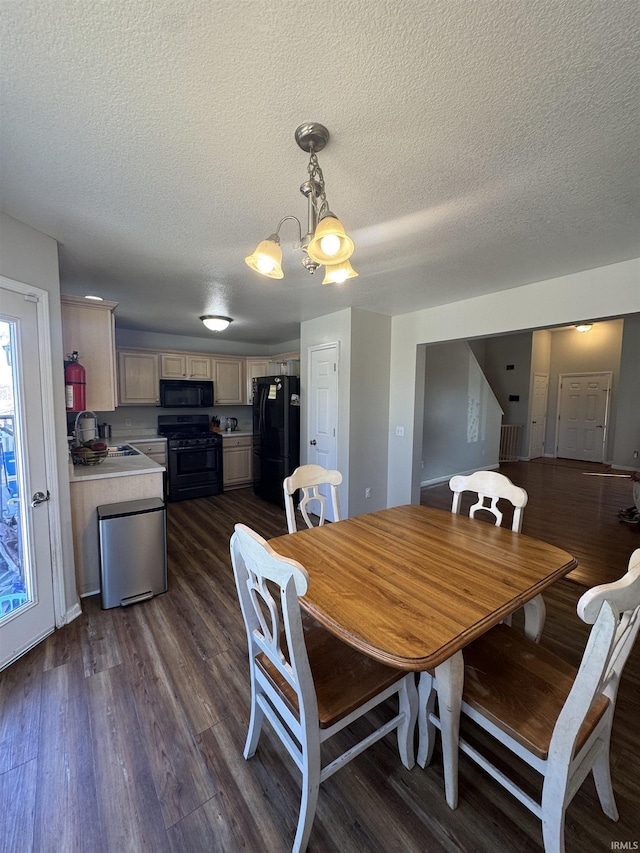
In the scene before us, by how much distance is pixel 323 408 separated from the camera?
4.00 metres

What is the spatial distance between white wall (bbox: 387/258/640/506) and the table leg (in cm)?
264

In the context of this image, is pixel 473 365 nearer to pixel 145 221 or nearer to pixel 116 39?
pixel 145 221

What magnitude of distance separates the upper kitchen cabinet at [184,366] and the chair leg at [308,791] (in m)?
4.81

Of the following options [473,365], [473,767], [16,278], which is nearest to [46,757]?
[473,767]

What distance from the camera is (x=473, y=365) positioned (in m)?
6.23

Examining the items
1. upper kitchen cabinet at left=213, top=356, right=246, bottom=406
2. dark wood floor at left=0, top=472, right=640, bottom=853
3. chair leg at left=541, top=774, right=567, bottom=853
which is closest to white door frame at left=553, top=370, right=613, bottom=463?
dark wood floor at left=0, top=472, right=640, bottom=853

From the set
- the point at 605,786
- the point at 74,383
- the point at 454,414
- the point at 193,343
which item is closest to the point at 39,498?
the point at 74,383

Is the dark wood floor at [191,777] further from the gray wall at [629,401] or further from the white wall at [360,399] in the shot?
the gray wall at [629,401]

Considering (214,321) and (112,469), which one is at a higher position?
(214,321)

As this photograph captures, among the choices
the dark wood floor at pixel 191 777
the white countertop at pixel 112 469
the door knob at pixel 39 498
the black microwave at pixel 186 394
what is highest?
the black microwave at pixel 186 394

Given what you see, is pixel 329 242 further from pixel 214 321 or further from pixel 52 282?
pixel 214 321

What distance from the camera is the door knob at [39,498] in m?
1.99

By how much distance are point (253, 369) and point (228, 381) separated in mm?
472

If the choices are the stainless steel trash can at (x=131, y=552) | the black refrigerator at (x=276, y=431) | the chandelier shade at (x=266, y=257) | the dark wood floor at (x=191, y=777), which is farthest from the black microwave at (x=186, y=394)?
the chandelier shade at (x=266, y=257)
